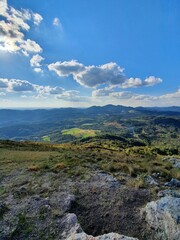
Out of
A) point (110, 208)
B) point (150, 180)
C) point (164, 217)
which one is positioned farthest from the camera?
point (150, 180)

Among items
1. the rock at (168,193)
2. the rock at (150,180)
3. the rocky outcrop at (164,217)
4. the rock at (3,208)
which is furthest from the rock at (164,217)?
the rock at (3,208)

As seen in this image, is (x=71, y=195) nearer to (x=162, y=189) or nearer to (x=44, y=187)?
(x=44, y=187)

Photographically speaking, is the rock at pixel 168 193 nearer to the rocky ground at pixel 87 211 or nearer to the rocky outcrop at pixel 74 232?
the rocky ground at pixel 87 211

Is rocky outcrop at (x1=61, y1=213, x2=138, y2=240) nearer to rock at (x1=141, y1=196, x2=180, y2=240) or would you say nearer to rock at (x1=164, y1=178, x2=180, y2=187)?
rock at (x1=141, y1=196, x2=180, y2=240)

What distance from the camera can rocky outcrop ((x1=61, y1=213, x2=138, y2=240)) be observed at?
282 inches

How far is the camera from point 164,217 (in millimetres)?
8508

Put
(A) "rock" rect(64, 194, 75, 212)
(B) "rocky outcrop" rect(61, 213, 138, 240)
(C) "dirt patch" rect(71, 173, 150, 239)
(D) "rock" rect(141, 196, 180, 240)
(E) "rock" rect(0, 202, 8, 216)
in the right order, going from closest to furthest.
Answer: (B) "rocky outcrop" rect(61, 213, 138, 240) < (D) "rock" rect(141, 196, 180, 240) < (C) "dirt patch" rect(71, 173, 150, 239) < (E) "rock" rect(0, 202, 8, 216) < (A) "rock" rect(64, 194, 75, 212)

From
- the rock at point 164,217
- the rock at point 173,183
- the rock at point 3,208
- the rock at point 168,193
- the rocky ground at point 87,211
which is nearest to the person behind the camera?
the rock at point 164,217

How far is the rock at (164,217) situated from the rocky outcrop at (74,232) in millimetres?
1763

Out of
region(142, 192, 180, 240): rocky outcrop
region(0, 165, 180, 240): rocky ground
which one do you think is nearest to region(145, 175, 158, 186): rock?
region(0, 165, 180, 240): rocky ground

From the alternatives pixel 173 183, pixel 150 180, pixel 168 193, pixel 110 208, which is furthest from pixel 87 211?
pixel 173 183

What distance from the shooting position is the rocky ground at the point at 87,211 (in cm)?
791

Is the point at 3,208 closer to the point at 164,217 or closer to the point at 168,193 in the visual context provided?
the point at 164,217

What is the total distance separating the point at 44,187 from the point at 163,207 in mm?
7540
